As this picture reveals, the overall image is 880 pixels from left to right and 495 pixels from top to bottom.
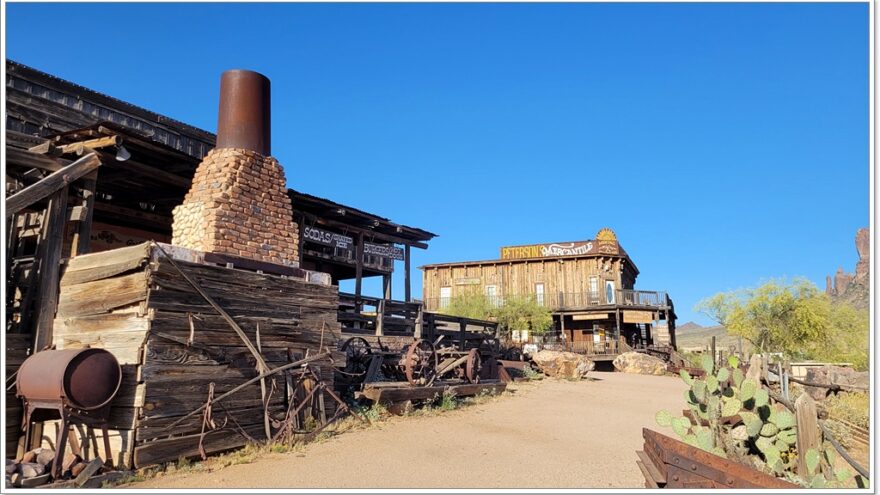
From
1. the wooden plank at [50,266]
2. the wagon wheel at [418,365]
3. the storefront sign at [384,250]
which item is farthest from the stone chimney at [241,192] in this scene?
the storefront sign at [384,250]

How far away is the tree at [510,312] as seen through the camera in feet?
116

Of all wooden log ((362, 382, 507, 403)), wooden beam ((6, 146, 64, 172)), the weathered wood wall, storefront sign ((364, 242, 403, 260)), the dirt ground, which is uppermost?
the weathered wood wall

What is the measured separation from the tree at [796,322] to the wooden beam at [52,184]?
97.5ft

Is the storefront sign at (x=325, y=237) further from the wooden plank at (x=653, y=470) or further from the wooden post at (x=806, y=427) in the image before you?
the wooden post at (x=806, y=427)

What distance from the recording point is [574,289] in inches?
1548

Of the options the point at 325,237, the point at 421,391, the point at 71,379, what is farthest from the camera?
the point at 325,237

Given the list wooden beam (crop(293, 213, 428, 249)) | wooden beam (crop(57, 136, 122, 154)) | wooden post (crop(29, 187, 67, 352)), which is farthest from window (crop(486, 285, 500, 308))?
wooden post (crop(29, 187, 67, 352))

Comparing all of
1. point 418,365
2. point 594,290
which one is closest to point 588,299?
point 594,290

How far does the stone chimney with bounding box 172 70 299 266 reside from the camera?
901 cm

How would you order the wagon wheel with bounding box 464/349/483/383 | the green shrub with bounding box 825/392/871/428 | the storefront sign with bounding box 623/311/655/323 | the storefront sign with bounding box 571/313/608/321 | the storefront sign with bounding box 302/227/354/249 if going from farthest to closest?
1. the storefront sign with bounding box 571/313/608/321
2. the storefront sign with bounding box 623/311/655/323
3. the storefront sign with bounding box 302/227/354/249
4. the wagon wheel with bounding box 464/349/483/383
5. the green shrub with bounding box 825/392/871/428

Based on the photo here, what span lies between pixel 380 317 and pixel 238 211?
25.0 feet

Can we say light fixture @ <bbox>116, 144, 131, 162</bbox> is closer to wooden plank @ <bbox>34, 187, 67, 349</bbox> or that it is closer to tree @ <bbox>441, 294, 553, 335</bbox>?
wooden plank @ <bbox>34, 187, 67, 349</bbox>

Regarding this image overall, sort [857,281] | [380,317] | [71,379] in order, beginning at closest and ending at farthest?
[71,379] < [380,317] < [857,281]

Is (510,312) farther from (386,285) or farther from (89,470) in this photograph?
(89,470)
